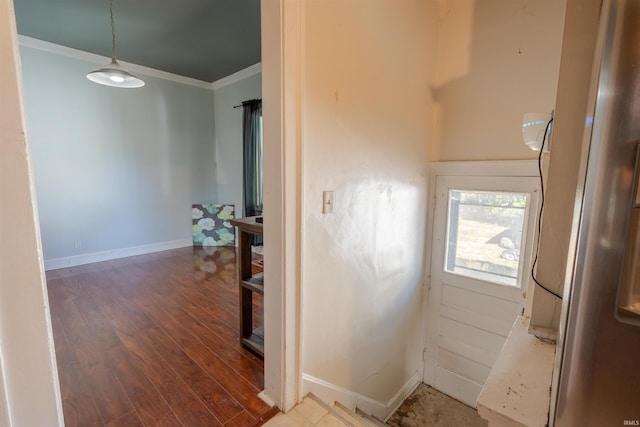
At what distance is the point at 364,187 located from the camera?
1716 mm

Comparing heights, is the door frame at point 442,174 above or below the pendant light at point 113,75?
below

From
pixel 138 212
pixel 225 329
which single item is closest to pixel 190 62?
pixel 138 212

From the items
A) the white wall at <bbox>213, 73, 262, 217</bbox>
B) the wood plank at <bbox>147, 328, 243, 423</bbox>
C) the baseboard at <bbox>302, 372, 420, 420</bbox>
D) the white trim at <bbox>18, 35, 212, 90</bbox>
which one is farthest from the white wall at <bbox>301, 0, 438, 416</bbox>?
the white trim at <bbox>18, 35, 212, 90</bbox>

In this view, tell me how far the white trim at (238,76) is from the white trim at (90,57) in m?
0.25

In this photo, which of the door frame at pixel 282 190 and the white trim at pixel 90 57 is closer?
the door frame at pixel 282 190

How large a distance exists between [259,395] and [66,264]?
3.74 metres

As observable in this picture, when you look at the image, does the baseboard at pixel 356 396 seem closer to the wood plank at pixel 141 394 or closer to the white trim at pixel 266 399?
the white trim at pixel 266 399

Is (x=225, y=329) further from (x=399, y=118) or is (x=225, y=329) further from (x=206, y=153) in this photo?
(x=206, y=153)

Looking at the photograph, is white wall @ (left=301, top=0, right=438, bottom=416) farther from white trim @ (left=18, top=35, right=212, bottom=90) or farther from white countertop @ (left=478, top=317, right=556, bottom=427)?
white trim @ (left=18, top=35, right=212, bottom=90)

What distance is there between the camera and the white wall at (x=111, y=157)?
11.3 ft

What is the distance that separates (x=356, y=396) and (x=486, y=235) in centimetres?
164

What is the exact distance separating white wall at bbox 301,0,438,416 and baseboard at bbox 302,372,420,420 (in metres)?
0.01

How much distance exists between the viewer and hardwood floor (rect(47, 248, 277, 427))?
1.41 metres

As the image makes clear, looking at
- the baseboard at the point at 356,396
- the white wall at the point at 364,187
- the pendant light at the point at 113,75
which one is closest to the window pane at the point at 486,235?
the white wall at the point at 364,187
